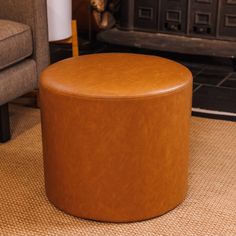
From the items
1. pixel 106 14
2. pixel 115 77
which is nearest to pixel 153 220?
pixel 115 77

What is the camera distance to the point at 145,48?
3.83 metres

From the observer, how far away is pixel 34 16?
8.23 ft

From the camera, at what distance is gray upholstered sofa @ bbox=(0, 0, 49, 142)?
2.36 metres

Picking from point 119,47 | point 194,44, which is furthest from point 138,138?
point 119,47

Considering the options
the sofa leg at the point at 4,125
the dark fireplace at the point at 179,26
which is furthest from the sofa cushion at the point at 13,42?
the dark fireplace at the point at 179,26

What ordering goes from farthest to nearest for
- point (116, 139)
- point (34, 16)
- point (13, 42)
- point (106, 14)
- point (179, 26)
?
point (106, 14)
point (179, 26)
point (34, 16)
point (13, 42)
point (116, 139)

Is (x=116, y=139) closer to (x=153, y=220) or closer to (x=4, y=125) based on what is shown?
(x=153, y=220)

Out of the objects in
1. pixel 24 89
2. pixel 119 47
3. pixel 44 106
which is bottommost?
pixel 119 47

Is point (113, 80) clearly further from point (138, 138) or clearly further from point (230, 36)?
point (230, 36)

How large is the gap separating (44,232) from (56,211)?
0.13m

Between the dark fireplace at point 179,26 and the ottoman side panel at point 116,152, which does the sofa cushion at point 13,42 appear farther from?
the dark fireplace at point 179,26

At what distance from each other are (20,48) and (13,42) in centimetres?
6

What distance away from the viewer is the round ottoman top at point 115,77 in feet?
5.65

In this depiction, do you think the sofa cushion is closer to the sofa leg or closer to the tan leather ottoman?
the sofa leg
